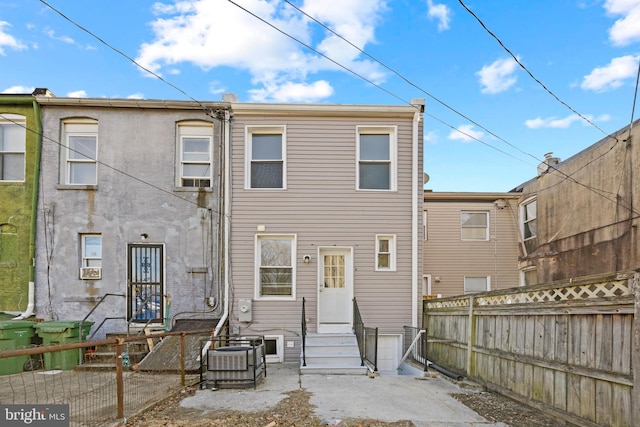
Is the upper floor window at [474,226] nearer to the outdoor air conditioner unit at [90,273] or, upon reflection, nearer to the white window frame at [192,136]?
the white window frame at [192,136]

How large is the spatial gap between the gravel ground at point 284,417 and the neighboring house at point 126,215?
3989 mm

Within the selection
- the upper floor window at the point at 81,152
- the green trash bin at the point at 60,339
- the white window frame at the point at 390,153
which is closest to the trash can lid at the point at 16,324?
the green trash bin at the point at 60,339

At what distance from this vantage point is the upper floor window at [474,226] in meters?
14.6

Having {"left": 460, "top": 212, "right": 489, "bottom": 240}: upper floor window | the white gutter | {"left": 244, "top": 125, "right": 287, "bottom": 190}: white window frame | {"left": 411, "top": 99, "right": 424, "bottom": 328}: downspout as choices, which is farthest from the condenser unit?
{"left": 460, "top": 212, "right": 489, "bottom": 240}: upper floor window

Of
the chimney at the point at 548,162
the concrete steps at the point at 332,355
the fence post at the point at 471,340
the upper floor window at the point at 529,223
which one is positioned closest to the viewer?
the fence post at the point at 471,340

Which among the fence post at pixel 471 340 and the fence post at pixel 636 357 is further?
the fence post at pixel 471 340

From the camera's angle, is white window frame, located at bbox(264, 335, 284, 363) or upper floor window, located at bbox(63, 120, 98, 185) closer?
white window frame, located at bbox(264, 335, 284, 363)

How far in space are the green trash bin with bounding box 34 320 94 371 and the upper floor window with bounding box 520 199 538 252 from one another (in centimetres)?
1379

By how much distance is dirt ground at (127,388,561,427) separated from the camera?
179 inches

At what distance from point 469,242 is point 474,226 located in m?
0.63

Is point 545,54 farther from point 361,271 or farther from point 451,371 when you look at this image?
point 451,371

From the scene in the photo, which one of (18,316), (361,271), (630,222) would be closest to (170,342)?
(18,316)

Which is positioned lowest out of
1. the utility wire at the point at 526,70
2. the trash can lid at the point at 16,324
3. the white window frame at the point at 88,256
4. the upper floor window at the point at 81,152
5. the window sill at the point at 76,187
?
the trash can lid at the point at 16,324

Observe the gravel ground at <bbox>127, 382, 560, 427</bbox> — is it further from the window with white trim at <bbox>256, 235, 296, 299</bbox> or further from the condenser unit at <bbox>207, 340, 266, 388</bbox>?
the window with white trim at <bbox>256, 235, 296, 299</bbox>
